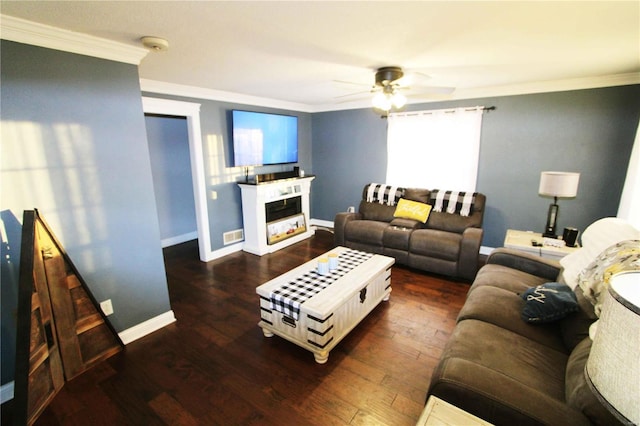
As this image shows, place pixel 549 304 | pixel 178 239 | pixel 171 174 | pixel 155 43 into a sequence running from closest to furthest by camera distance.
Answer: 1. pixel 549 304
2. pixel 155 43
3. pixel 171 174
4. pixel 178 239

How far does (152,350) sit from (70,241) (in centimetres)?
103

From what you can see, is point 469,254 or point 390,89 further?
point 469,254

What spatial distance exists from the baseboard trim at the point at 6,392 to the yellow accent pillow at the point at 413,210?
411cm

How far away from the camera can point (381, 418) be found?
171cm

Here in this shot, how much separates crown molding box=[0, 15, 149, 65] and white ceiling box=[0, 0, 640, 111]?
66 mm

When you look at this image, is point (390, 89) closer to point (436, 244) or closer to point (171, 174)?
point (436, 244)

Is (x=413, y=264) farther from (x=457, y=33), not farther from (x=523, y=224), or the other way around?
(x=457, y=33)

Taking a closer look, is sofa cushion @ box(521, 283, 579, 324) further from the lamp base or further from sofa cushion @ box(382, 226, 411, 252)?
sofa cushion @ box(382, 226, 411, 252)

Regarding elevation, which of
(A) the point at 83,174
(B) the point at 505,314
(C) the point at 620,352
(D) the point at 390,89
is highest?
(D) the point at 390,89

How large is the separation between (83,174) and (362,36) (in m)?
2.18

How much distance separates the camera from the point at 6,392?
186cm

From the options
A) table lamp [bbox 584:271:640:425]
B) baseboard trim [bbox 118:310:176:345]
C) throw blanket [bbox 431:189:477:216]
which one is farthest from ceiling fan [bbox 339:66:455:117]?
baseboard trim [bbox 118:310:176:345]

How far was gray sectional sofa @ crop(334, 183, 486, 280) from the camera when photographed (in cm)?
339

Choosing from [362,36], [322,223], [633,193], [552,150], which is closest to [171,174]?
[322,223]
